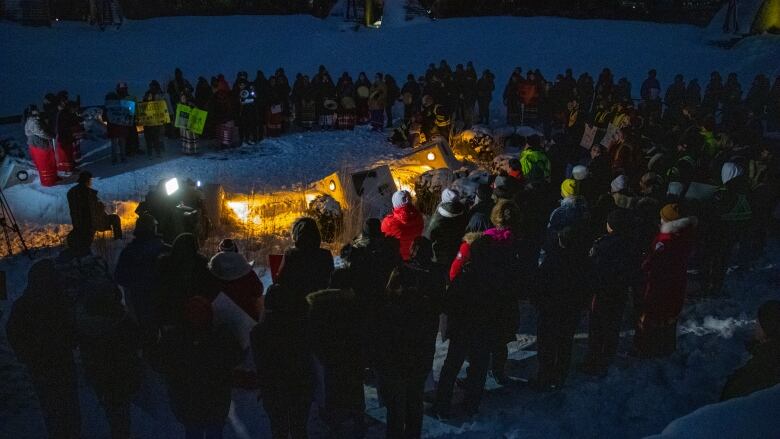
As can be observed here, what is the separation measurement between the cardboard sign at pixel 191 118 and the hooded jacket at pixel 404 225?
24.4 ft

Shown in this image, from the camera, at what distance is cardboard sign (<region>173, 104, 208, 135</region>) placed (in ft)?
44.1

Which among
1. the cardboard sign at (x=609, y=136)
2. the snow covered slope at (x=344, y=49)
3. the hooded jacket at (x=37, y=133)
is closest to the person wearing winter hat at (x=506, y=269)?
the cardboard sign at (x=609, y=136)

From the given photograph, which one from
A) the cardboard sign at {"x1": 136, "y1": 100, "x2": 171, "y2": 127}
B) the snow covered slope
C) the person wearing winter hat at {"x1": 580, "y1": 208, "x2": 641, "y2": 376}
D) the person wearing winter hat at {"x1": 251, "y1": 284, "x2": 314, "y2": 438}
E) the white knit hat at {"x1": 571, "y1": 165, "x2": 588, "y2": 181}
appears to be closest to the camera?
the person wearing winter hat at {"x1": 251, "y1": 284, "x2": 314, "y2": 438}

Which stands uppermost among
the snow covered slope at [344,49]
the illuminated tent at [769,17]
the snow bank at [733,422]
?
the illuminated tent at [769,17]

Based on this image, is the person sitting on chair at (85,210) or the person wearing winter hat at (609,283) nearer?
the person wearing winter hat at (609,283)

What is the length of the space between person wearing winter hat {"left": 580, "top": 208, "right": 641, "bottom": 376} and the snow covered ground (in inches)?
9.2

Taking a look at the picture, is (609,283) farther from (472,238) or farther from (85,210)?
(85,210)

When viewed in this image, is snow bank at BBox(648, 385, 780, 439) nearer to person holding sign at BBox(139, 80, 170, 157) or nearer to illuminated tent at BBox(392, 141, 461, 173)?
illuminated tent at BBox(392, 141, 461, 173)

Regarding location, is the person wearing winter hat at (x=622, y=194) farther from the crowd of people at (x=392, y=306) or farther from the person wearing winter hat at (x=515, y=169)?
the person wearing winter hat at (x=515, y=169)

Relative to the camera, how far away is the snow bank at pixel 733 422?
9.67 ft

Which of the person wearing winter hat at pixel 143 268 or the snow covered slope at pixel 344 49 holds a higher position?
the snow covered slope at pixel 344 49

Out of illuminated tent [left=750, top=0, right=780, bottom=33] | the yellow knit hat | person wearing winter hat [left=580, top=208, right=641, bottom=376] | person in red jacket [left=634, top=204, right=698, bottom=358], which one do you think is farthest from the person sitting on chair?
illuminated tent [left=750, top=0, right=780, bottom=33]

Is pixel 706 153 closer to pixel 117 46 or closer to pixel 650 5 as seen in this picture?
pixel 650 5

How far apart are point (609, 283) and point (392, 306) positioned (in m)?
2.23
